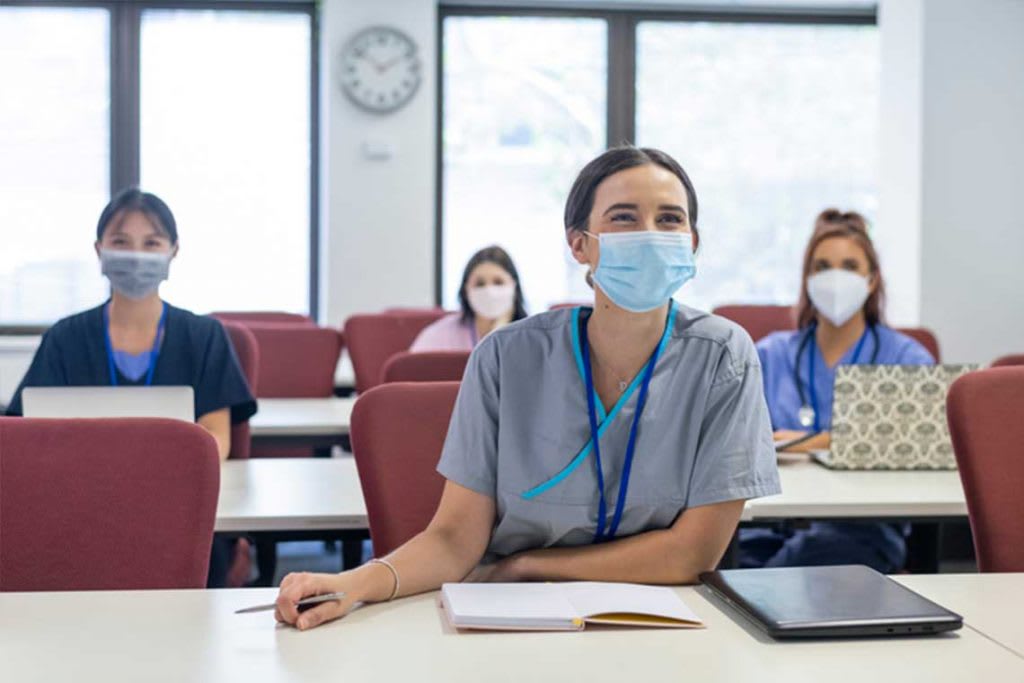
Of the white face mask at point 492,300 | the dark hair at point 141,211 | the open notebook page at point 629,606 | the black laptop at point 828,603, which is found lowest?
the open notebook page at point 629,606

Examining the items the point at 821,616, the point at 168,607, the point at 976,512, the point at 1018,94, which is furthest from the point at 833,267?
the point at 1018,94

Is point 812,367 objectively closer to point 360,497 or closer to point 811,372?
point 811,372

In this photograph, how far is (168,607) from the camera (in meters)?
1.59

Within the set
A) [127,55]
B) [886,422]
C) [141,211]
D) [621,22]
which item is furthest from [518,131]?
[886,422]

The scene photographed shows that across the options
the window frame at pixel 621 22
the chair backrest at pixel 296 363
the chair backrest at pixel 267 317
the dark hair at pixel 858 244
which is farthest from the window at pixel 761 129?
the dark hair at pixel 858 244

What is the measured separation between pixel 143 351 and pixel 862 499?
→ 1.81m

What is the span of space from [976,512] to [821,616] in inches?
28.9

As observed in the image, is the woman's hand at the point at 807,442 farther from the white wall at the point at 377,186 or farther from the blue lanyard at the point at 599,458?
the white wall at the point at 377,186

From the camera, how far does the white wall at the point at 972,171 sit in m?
6.62

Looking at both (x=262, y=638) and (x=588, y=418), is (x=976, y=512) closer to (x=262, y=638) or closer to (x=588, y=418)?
(x=588, y=418)

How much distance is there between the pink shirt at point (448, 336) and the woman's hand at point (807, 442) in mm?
1678

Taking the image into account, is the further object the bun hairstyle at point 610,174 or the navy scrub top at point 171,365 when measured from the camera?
the navy scrub top at point 171,365

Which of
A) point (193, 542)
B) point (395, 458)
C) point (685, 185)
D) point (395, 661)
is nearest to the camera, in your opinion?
point (395, 661)

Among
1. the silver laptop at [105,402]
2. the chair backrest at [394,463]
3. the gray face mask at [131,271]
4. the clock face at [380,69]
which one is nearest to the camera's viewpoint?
the chair backrest at [394,463]
